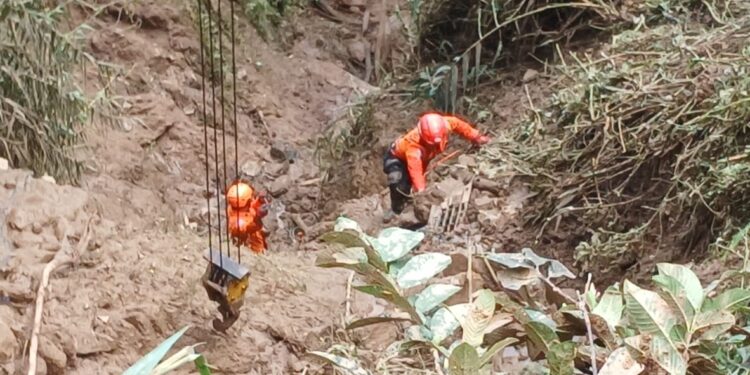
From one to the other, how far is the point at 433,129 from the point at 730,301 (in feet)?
9.45

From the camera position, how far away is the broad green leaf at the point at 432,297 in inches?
53.0

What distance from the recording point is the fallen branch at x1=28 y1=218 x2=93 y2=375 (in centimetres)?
198

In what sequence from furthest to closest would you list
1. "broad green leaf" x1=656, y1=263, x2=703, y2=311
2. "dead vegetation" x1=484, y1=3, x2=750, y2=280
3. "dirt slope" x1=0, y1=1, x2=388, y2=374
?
1. "dead vegetation" x1=484, y1=3, x2=750, y2=280
2. "dirt slope" x1=0, y1=1, x2=388, y2=374
3. "broad green leaf" x1=656, y1=263, x2=703, y2=311

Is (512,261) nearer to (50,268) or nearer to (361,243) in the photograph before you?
(361,243)

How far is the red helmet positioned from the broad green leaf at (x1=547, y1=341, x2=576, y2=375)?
2.90 meters

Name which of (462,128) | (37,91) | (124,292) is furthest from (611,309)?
(462,128)

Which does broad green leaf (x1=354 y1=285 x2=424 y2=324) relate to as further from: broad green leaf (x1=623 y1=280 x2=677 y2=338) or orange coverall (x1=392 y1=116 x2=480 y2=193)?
orange coverall (x1=392 y1=116 x2=480 y2=193)

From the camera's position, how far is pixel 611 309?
1316 millimetres

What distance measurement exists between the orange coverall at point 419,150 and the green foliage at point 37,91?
139 centimetres

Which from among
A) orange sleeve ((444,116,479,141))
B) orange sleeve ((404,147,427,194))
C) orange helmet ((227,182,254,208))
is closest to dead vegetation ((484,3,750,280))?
orange sleeve ((444,116,479,141))

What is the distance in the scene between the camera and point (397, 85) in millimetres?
5230

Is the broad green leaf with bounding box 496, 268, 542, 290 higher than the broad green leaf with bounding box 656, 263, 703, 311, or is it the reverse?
the broad green leaf with bounding box 656, 263, 703, 311

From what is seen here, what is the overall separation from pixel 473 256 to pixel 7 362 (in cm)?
96

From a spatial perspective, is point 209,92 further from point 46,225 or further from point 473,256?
point 473,256
